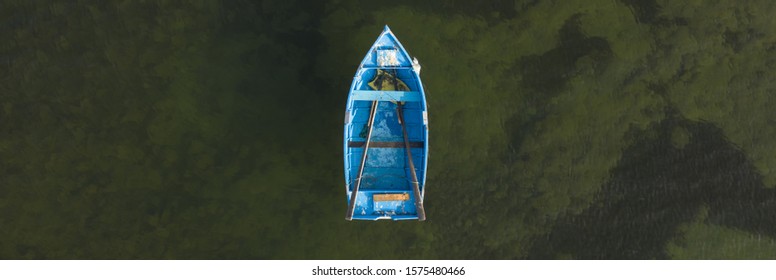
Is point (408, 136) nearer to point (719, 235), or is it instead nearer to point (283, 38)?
point (283, 38)

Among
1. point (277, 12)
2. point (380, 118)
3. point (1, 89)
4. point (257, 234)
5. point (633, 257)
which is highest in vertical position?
point (277, 12)

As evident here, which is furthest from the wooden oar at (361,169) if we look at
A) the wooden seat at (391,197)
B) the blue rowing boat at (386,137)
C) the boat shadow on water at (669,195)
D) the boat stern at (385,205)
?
the boat shadow on water at (669,195)

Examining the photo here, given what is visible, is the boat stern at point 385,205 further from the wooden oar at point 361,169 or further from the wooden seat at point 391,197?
the wooden oar at point 361,169

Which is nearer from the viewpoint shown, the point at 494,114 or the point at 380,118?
the point at 380,118

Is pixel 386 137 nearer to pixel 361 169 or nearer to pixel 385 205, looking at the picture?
pixel 361 169

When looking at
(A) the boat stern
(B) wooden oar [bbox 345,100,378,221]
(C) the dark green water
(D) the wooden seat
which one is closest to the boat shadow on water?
(C) the dark green water

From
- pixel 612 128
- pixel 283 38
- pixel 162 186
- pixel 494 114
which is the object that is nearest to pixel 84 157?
pixel 162 186

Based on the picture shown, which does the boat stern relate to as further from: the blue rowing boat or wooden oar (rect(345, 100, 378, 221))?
wooden oar (rect(345, 100, 378, 221))

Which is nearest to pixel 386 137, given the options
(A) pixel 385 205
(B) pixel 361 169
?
(B) pixel 361 169
